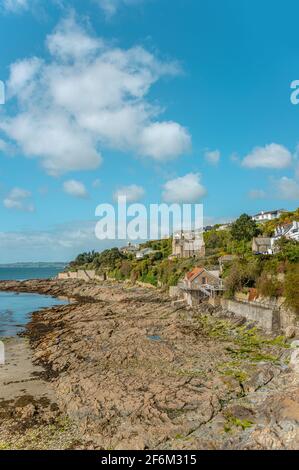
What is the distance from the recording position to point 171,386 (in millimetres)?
17531

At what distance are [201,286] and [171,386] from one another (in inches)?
1071

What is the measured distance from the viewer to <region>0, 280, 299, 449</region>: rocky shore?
42.2 ft

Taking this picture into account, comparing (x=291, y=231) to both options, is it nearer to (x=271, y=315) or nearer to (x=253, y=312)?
(x=253, y=312)

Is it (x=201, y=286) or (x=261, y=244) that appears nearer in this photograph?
(x=201, y=286)

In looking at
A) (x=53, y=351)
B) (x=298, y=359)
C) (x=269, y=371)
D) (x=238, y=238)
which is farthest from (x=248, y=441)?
(x=238, y=238)

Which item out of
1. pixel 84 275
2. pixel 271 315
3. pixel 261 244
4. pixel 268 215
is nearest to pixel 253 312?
pixel 271 315

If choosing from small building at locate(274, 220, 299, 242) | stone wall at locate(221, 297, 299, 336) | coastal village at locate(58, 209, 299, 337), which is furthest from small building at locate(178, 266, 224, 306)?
small building at locate(274, 220, 299, 242)

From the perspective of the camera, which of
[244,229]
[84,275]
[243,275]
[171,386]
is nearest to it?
[171,386]

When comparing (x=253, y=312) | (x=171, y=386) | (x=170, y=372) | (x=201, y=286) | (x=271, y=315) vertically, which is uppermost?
(x=201, y=286)

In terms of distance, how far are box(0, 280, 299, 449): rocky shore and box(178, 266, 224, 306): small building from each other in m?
8.85

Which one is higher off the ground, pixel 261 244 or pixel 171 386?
pixel 261 244

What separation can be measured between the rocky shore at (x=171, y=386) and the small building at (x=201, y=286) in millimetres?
8851

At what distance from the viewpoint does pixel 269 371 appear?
1845 cm

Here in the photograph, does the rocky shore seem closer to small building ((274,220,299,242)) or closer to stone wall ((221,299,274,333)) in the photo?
stone wall ((221,299,274,333))
